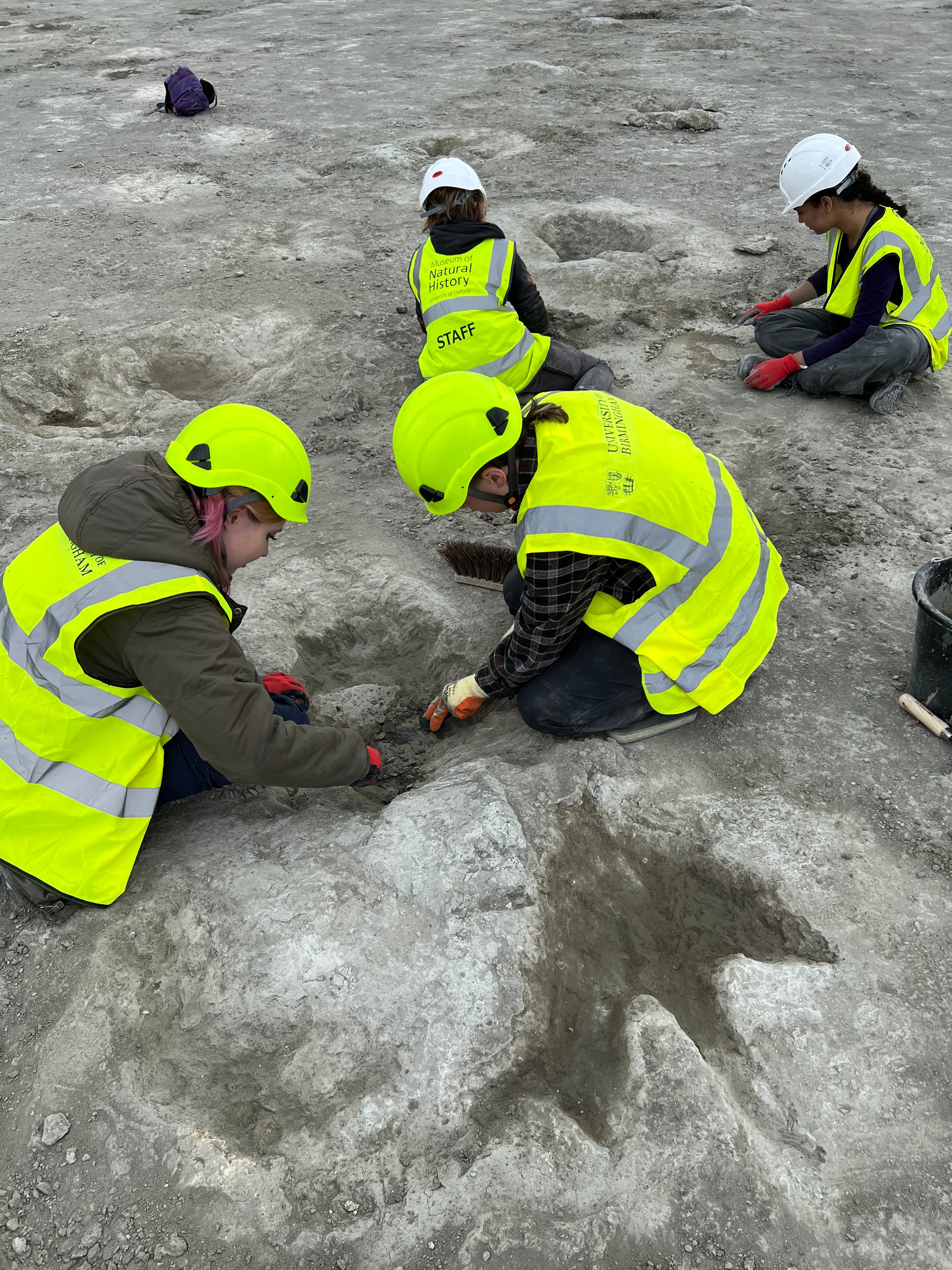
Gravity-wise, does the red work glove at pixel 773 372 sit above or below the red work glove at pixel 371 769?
above

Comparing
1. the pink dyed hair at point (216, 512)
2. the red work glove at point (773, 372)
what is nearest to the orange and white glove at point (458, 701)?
the pink dyed hair at point (216, 512)

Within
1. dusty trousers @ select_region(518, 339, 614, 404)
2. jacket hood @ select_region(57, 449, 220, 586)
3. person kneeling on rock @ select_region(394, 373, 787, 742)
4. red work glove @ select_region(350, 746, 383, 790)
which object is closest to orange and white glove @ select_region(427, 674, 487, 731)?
person kneeling on rock @ select_region(394, 373, 787, 742)

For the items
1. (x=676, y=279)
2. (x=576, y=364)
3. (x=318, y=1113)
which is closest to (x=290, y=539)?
(x=576, y=364)

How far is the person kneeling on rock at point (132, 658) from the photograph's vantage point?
2.02m

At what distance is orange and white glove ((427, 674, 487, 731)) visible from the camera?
2938 millimetres

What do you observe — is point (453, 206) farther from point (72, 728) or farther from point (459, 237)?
point (72, 728)

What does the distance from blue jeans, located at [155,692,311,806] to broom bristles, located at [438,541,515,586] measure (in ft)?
4.20

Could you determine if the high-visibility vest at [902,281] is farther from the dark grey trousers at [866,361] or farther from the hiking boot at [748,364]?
the hiking boot at [748,364]

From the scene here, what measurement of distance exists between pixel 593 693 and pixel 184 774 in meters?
1.24

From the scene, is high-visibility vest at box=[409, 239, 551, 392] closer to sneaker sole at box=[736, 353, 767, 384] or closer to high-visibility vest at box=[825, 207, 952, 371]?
sneaker sole at box=[736, 353, 767, 384]

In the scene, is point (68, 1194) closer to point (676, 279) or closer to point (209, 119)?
point (676, 279)

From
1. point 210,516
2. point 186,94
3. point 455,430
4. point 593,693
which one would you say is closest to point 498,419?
point 455,430

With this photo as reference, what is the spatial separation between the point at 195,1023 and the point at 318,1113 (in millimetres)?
363

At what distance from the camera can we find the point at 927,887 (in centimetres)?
233
